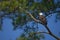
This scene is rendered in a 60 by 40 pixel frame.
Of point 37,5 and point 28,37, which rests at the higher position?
point 37,5

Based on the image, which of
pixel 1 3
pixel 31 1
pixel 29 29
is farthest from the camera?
pixel 29 29

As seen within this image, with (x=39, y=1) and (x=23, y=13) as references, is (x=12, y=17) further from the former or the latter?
(x=39, y=1)

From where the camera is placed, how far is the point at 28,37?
5.37 feet

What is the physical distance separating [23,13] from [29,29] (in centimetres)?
23

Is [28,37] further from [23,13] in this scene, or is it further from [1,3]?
[1,3]

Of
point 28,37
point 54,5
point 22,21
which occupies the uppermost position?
point 54,5

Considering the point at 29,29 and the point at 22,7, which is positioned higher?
the point at 22,7

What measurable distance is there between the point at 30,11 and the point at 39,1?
125mm

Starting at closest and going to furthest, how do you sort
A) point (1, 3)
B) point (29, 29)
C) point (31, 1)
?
point (1, 3)
point (31, 1)
point (29, 29)

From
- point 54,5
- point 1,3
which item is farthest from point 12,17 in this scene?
point 54,5

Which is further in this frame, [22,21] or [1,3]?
[22,21]

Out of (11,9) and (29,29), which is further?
(29,29)

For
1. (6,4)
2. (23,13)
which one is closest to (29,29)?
(23,13)

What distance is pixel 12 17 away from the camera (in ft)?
5.38
